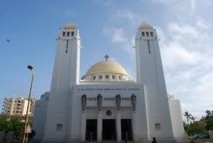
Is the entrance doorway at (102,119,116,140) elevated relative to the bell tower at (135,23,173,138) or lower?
lower

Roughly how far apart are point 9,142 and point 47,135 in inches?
189

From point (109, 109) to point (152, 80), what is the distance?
8.04 meters

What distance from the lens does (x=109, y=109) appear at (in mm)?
31297

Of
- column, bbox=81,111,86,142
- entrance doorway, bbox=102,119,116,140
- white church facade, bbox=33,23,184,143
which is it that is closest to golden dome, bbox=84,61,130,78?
white church facade, bbox=33,23,184,143

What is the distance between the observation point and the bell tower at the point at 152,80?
30703 mm

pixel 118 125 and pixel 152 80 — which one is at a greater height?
pixel 152 80

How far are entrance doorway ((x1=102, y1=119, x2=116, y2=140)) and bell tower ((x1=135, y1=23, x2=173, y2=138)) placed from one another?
492cm

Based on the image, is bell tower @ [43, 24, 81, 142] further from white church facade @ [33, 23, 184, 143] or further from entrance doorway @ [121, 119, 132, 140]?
entrance doorway @ [121, 119, 132, 140]

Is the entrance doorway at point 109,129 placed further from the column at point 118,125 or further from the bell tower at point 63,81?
the bell tower at point 63,81

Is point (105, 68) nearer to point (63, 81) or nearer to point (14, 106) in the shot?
point (63, 81)

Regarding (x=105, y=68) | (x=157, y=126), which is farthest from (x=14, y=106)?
(x=157, y=126)

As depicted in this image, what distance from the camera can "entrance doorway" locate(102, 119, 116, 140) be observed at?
3038 centimetres

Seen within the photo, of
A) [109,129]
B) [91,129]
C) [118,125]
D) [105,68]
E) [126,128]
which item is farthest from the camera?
[105,68]

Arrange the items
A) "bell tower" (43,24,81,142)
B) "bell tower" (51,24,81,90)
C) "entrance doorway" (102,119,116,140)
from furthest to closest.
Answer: "bell tower" (51,24,81,90), "bell tower" (43,24,81,142), "entrance doorway" (102,119,116,140)
